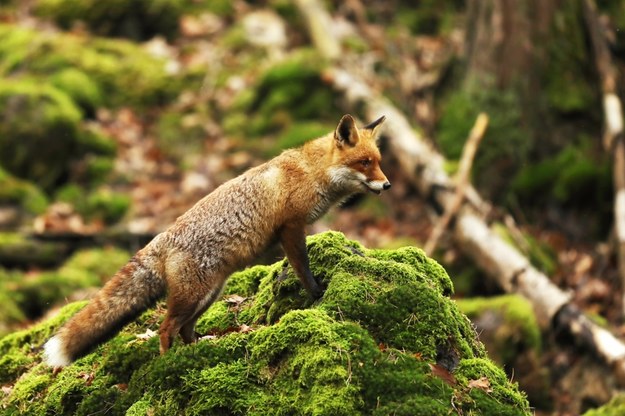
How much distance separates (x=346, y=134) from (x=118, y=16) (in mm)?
16059

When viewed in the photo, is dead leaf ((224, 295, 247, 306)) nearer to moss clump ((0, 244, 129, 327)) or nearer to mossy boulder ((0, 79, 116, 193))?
moss clump ((0, 244, 129, 327))

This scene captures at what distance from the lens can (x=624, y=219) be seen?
13938mm

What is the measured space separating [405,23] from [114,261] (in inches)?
505

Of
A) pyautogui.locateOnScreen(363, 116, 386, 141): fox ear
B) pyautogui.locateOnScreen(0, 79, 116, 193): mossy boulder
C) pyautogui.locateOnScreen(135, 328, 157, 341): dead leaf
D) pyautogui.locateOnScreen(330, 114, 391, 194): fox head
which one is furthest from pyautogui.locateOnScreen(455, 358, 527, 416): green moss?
pyautogui.locateOnScreen(0, 79, 116, 193): mossy boulder

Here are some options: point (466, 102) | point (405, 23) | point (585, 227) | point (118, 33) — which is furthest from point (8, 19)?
point (585, 227)

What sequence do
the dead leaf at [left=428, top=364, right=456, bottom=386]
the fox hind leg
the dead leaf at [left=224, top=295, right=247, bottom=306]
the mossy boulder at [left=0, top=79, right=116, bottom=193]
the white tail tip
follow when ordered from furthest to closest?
the mossy boulder at [left=0, top=79, right=116, bottom=193], the dead leaf at [left=224, top=295, right=247, bottom=306], the fox hind leg, the white tail tip, the dead leaf at [left=428, top=364, right=456, bottom=386]

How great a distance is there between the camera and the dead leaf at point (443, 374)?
6285 mm

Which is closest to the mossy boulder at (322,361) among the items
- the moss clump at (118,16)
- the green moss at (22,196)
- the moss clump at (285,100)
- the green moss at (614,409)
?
the green moss at (614,409)

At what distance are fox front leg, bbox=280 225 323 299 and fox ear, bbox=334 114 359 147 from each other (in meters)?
1.10

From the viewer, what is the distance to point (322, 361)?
6.09 m

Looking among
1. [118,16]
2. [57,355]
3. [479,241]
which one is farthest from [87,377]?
[118,16]

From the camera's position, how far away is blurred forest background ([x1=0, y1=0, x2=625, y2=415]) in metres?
13.9

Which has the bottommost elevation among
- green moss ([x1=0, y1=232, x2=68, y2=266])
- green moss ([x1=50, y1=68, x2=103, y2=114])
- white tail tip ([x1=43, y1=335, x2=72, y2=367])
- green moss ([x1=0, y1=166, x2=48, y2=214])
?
green moss ([x1=0, y1=232, x2=68, y2=266])

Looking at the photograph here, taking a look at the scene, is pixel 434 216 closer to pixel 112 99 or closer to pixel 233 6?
pixel 112 99
